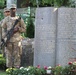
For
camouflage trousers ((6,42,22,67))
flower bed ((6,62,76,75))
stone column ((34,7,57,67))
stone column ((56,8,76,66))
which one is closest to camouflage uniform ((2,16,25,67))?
camouflage trousers ((6,42,22,67))

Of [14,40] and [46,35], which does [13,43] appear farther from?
[46,35]

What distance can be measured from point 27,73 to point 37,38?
4.70ft

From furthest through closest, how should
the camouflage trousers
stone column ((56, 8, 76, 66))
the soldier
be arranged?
1. the camouflage trousers
2. the soldier
3. stone column ((56, 8, 76, 66))

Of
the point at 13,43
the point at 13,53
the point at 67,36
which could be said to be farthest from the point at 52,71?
the point at 13,53

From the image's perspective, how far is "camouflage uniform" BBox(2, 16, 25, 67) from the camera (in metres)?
11.8

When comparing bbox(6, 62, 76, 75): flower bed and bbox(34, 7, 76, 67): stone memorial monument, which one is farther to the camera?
bbox(34, 7, 76, 67): stone memorial monument

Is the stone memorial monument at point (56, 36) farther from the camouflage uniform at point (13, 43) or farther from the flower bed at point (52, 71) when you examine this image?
the camouflage uniform at point (13, 43)

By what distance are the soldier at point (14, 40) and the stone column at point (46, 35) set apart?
4.82 feet

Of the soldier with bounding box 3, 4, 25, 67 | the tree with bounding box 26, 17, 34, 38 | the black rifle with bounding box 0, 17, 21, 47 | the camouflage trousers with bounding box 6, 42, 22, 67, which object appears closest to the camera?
the black rifle with bounding box 0, 17, 21, 47

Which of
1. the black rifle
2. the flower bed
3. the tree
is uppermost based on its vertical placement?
the black rifle

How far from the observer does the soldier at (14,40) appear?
38.5 feet

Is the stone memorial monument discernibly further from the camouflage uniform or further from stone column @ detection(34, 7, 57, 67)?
the camouflage uniform

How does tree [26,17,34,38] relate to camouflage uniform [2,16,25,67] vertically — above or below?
below

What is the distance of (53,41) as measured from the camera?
33.3 ft
